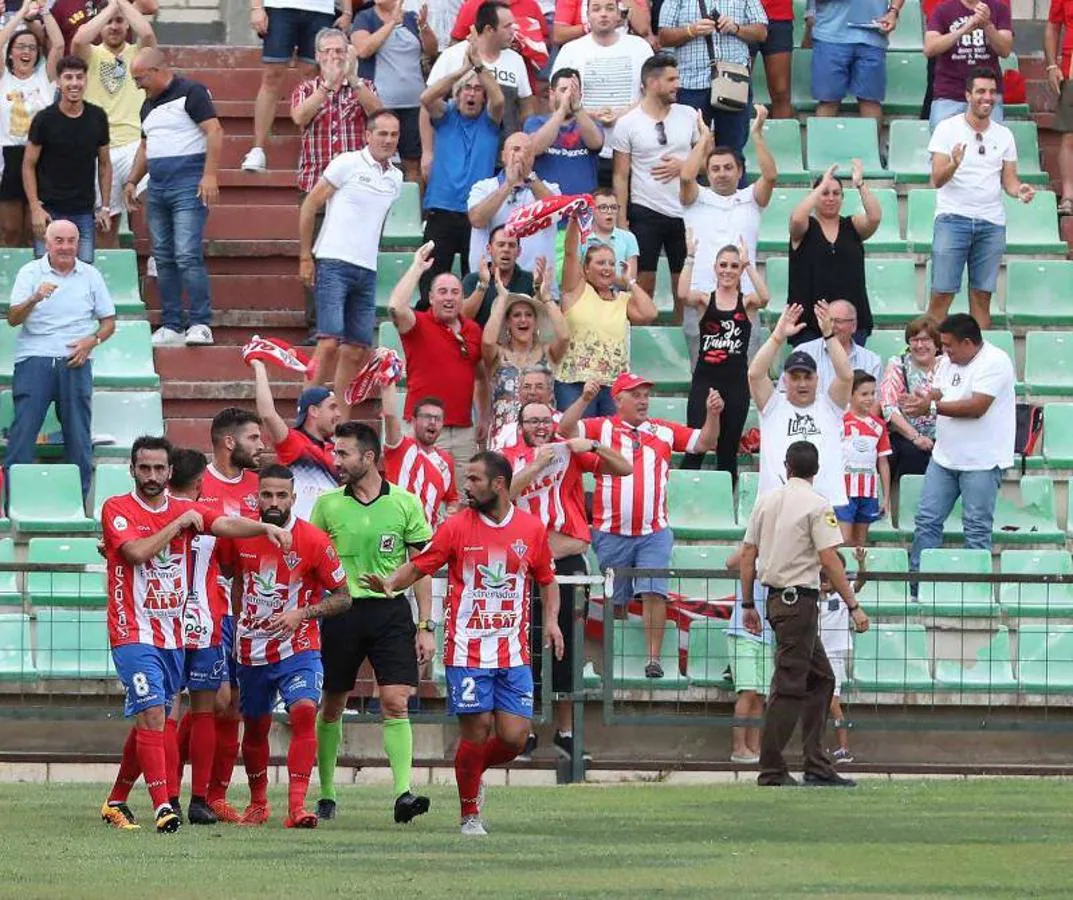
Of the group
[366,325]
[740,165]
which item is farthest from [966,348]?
[366,325]

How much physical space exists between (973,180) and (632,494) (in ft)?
14.6

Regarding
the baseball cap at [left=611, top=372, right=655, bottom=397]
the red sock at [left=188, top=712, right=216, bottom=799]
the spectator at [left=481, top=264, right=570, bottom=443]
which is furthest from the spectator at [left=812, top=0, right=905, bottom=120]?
the red sock at [left=188, top=712, right=216, bottom=799]

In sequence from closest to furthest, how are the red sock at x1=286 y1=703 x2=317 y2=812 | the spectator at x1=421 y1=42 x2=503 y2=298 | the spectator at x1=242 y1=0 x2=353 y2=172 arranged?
1. the red sock at x1=286 y1=703 x2=317 y2=812
2. the spectator at x1=421 y1=42 x2=503 y2=298
3. the spectator at x1=242 y1=0 x2=353 y2=172

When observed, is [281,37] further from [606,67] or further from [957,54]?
[957,54]

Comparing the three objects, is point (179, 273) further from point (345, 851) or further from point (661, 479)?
point (345, 851)

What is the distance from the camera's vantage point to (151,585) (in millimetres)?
12133

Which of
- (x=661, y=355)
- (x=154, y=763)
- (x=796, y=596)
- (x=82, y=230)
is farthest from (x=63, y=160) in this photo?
(x=154, y=763)

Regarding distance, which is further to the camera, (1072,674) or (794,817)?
(1072,674)

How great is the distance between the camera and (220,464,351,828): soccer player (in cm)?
1240

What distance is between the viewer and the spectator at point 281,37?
19.7 meters

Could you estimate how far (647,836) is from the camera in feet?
39.4

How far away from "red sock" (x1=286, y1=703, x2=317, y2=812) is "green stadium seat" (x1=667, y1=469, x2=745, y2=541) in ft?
17.4

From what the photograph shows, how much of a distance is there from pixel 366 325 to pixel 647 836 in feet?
21.6

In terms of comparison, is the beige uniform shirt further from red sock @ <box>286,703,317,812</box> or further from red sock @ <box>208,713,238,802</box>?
red sock @ <box>208,713,238,802</box>
